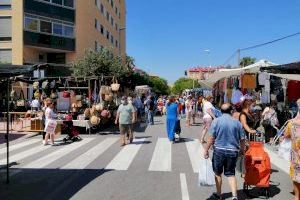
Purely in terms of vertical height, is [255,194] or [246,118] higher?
[246,118]

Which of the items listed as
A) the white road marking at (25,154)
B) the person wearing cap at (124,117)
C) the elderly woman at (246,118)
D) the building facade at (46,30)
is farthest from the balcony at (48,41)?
the elderly woman at (246,118)

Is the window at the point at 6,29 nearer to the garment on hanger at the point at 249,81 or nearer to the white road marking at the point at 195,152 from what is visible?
the garment on hanger at the point at 249,81

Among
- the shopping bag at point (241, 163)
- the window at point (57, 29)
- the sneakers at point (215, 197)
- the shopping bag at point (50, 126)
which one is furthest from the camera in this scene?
the window at point (57, 29)

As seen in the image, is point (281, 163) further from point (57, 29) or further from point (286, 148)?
point (57, 29)

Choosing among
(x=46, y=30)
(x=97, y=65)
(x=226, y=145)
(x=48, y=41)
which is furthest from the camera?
(x=48, y=41)

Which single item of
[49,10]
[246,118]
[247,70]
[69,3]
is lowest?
[246,118]

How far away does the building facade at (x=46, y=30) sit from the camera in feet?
126

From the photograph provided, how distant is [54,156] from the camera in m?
13.4

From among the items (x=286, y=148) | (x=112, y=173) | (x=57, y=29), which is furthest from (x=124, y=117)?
(x=57, y=29)

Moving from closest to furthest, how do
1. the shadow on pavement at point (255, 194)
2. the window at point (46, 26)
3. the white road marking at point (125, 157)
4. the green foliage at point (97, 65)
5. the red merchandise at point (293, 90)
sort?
the shadow on pavement at point (255, 194)
the white road marking at point (125, 157)
the red merchandise at point (293, 90)
the green foliage at point (97, 65)
the window at point (46, 26)

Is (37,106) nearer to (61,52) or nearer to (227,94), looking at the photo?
(227,94)

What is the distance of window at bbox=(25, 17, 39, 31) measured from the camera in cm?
3897

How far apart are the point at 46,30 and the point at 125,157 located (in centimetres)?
3021

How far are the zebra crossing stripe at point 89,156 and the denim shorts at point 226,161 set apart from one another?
4642 mm
